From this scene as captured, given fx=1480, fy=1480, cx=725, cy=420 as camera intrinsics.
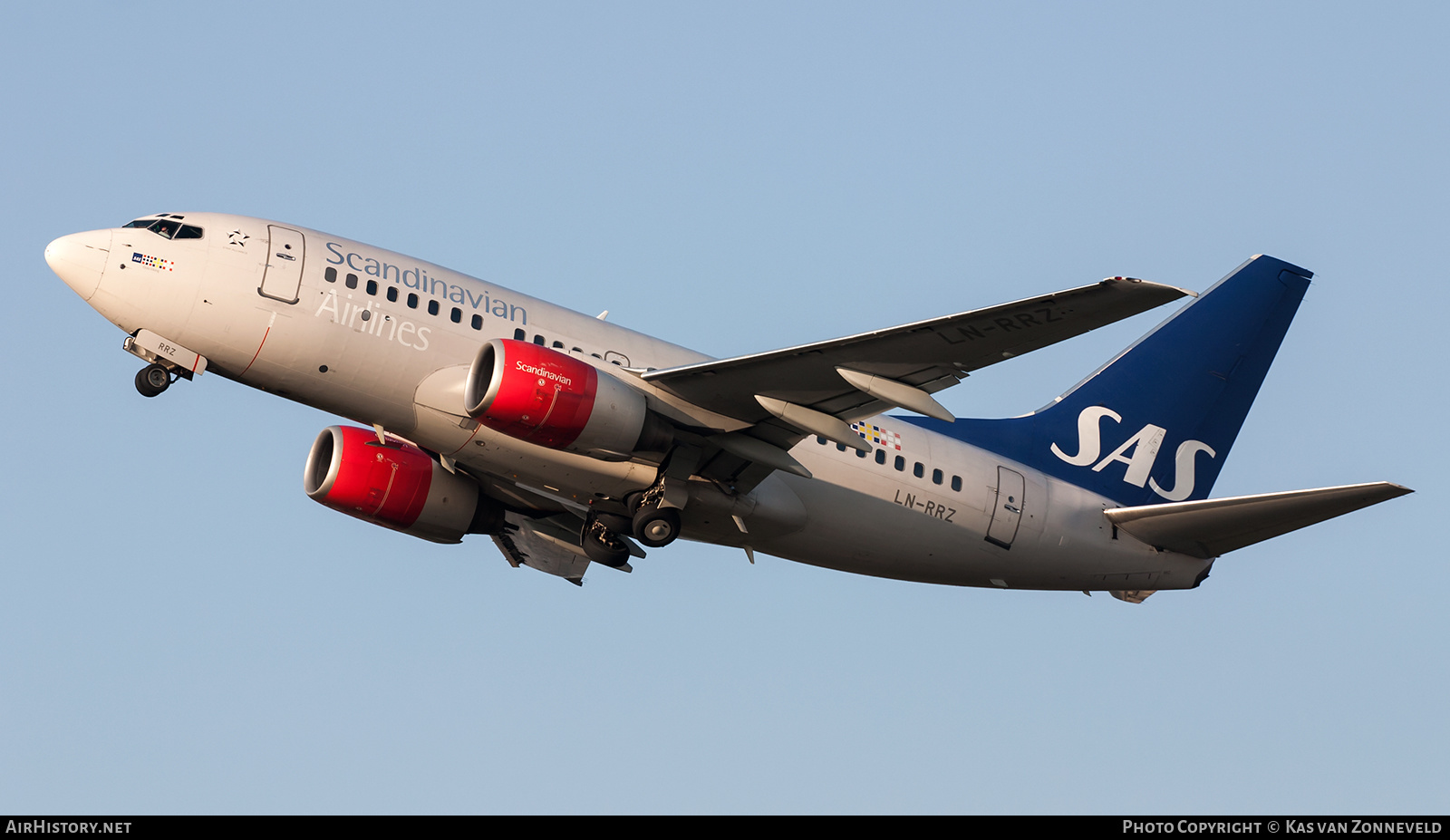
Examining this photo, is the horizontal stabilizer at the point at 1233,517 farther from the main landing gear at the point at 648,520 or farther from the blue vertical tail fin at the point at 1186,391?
the main landing gear at the point at 648,520

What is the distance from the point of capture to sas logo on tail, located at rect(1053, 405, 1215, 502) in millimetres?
32781

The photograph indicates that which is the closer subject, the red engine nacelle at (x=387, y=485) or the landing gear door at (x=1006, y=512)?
the red engine nacelle at (x=387, y=485)

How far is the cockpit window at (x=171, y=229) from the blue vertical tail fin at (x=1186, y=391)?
17.8 m

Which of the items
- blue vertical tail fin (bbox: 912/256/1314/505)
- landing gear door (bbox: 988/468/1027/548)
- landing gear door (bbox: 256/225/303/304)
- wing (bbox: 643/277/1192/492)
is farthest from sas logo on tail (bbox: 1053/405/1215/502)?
landing gear door (bbox: 256/225/303/304)

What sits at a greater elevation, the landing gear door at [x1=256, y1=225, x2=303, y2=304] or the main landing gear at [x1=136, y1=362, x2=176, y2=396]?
the landing gear door at [x1=256, y1=225, x2=303, y2=304]

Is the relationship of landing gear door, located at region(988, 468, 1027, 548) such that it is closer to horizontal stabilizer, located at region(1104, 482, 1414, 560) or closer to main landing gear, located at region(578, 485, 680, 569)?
horizontal stabilizer, located at region(1104, 482, 1414, 560)

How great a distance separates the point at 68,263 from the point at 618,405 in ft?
32.4

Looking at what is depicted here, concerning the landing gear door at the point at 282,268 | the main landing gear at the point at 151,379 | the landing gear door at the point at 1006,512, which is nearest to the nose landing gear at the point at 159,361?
the main landing gear at the point at 151,379

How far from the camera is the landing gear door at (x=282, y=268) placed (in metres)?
25.9

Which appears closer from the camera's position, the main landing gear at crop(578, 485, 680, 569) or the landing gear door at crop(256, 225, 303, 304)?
the landing gear door at crop(256, 225, 303, 304)

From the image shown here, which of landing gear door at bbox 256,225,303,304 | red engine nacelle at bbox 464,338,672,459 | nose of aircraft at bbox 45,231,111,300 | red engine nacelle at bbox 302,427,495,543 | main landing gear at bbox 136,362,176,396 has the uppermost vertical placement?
landing gear door at bbox 256,225,303,304

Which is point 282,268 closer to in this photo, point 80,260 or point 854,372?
point 80,260

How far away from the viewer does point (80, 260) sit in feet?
84.3

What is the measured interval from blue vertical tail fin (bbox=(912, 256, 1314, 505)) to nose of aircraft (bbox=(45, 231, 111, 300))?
63.1 feet
